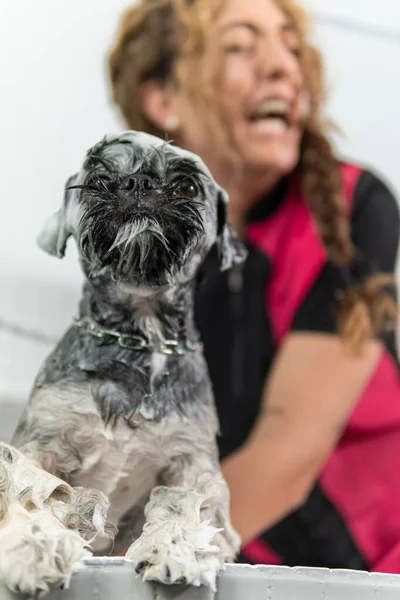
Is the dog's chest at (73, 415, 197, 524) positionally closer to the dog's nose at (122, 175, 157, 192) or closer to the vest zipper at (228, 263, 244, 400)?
the dog's nose at (122, 175, 157, 192)

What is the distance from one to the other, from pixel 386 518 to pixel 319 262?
1.74 ft

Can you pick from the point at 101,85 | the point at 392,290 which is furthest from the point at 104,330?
the point at 392,290

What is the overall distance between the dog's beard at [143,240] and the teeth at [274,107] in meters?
0.45

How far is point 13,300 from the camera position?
3.78 ft

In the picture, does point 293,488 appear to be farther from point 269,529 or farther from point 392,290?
point 392,290

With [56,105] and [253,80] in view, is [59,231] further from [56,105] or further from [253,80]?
[56,105]

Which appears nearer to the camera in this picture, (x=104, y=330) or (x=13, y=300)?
(x=104, y=330)

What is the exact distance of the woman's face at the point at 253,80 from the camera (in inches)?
36.4

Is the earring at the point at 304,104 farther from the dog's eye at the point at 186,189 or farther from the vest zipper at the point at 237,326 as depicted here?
the dog's eye at the point at 186,189

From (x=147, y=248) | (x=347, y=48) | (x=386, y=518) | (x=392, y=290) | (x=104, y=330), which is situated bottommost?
(x=386, y=518)

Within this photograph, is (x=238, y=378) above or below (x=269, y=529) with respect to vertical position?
above

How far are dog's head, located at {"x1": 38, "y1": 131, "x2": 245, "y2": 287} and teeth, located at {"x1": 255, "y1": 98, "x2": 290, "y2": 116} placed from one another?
40cm

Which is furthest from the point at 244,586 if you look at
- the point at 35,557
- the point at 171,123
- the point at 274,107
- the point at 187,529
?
the point at 274,107

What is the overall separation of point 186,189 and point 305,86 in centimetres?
58
